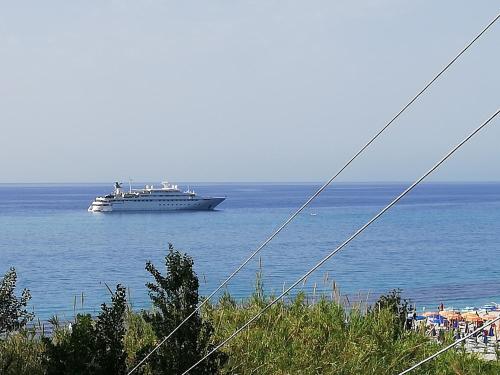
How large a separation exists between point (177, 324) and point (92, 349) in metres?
0.54

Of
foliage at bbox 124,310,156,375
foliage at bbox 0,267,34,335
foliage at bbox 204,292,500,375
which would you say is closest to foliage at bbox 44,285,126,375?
foliage at bbox 124,310,156,375

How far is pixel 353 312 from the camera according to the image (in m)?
6.80

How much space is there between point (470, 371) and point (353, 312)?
1.34m

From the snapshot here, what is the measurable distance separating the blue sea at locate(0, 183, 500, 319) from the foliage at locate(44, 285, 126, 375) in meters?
12.1

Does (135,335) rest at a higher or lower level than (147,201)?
higher

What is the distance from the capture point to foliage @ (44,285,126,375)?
4352 mm

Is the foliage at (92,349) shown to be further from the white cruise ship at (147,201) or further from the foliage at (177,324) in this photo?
the white cruise ship at (147,201)

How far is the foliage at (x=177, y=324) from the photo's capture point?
14.9ft

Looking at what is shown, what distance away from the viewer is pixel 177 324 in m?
4.66

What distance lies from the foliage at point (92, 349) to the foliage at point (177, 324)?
196mm

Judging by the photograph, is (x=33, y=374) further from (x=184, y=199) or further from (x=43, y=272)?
(x=184, y=199)

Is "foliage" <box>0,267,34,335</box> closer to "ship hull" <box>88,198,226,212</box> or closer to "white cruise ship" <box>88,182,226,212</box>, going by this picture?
"white cruise ship" <box>88,182,226,212</box>

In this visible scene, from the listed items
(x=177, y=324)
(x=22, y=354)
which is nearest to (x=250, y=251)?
(x=22, y=354)

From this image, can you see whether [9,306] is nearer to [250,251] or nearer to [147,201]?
[250,251]
